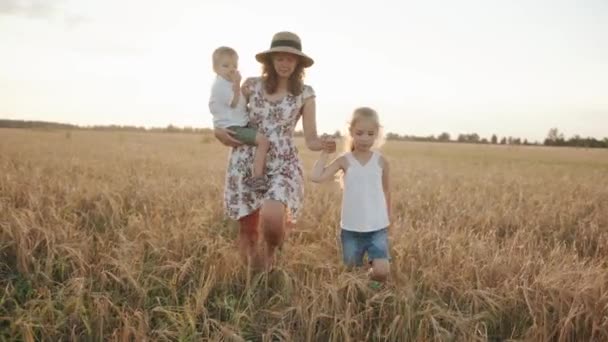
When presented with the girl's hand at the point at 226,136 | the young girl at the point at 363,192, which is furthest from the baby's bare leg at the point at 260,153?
the young girl at the point at 363,192

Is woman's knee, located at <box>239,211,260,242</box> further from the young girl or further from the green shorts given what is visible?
the young girl

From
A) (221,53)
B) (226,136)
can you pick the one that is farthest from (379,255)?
(221,53)

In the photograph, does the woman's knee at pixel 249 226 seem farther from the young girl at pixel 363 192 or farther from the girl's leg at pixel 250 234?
the young girl at pixel 363 192

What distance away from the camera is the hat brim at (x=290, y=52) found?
3.47 meters

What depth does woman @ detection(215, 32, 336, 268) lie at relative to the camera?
3.59 metres

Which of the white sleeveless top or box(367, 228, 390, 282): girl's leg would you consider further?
the white sleeveless top

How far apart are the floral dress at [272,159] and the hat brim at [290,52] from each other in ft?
0.57

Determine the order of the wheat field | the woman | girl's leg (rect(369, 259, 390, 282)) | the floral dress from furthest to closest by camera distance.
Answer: the floral dress
the woman
girl's leg (rect(369, 259, 390, 282))
the wheat field

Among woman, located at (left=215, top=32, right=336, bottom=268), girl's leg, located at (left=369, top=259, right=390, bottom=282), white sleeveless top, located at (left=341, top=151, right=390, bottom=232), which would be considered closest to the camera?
girl's leg, located at (left=369, top=259, right=390, bottom=282)

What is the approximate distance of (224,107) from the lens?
3.71m

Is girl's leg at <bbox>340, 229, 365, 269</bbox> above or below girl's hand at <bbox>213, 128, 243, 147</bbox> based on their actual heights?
below

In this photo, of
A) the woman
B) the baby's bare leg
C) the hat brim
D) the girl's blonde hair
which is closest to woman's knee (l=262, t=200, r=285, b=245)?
the woman

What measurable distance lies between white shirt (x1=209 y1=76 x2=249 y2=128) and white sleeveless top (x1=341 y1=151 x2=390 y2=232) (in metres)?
0.96

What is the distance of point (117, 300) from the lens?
3027mm
